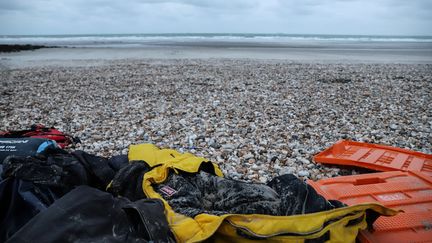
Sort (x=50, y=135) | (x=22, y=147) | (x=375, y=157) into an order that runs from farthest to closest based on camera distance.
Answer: (x=50, y=135) → (x=375, y=157) → (x=22, y=147)

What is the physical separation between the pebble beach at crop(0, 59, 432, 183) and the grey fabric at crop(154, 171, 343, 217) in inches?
57.1

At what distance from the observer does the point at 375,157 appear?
17.3ft

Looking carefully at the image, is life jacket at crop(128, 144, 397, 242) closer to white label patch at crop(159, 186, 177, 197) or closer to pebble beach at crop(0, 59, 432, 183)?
white label patch at crop(159, 186, 177, 197)

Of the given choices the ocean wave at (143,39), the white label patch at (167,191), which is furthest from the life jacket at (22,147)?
the ocean wave at (143,39)

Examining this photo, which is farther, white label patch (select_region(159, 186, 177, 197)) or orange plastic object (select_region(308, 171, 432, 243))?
white label patch (select_region(159, 186, 177, 197))

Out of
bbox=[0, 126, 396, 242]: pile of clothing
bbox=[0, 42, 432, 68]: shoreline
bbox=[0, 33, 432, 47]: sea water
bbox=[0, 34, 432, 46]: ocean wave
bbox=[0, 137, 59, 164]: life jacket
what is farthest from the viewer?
bbox=[0, 34, 432, 46]: ocean wave

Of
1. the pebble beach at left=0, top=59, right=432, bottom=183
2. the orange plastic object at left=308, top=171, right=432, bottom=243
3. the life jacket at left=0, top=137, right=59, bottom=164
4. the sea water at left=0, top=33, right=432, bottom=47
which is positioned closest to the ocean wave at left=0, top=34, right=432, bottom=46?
the sea water at left=0, top=33, right=432, bottom=47

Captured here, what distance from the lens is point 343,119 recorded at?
8.06m

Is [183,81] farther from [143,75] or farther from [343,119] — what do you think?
[343,119]

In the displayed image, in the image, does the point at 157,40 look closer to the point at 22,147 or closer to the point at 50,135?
the point at 50,135

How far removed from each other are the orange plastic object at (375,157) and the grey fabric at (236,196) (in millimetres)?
2144

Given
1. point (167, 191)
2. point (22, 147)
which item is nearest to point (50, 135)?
point (22, 147)

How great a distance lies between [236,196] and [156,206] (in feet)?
3.41

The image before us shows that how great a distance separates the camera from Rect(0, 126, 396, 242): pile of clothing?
2561 millimetres
